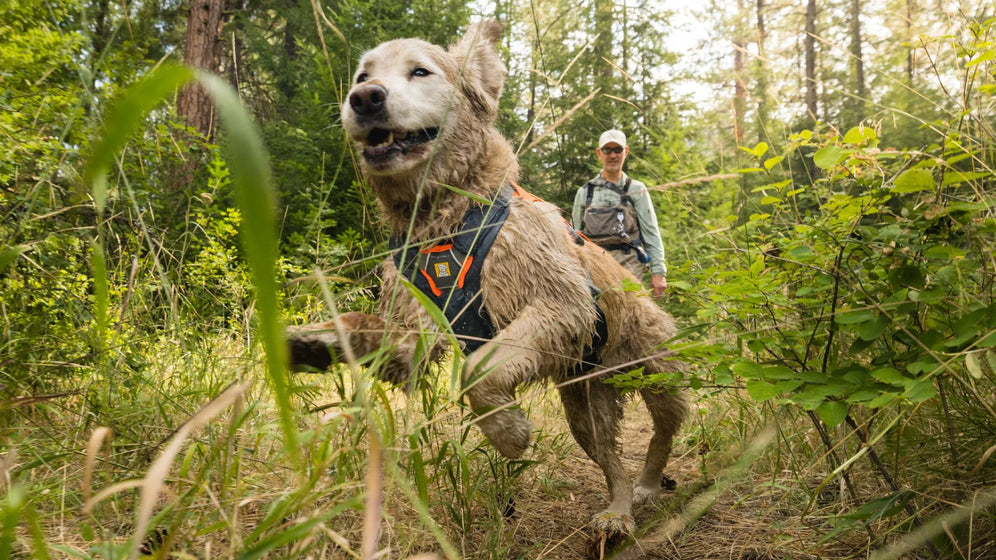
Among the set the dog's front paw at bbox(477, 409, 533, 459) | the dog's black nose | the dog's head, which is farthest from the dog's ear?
the dog's front paw at bbox(477, 409, 533, 459)

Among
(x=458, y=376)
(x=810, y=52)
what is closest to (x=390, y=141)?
(x=458, y=376)

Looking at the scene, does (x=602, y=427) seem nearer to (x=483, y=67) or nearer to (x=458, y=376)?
(x=458, y=376)

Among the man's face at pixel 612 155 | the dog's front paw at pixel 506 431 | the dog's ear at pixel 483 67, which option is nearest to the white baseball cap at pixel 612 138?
the man's face at pixel 612 155

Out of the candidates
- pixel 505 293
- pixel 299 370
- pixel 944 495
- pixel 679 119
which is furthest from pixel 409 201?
pixel 679 119

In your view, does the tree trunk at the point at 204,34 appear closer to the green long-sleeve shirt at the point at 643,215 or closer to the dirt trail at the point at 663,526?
the green long-sleeve shirt at the point at 643,215

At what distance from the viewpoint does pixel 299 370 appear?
2053 mm

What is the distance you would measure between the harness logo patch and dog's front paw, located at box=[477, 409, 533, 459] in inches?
24.5

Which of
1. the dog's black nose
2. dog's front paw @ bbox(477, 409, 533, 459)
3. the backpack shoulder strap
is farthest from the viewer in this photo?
the backpack shoulder strap

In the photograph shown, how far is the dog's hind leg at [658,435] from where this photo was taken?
9.65 feet

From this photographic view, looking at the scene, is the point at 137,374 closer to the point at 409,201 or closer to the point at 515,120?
the point at 409,201

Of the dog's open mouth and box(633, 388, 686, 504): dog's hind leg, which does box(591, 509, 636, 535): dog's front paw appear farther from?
the dog's open mouth

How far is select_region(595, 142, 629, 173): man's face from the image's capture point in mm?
5621

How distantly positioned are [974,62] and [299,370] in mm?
2196

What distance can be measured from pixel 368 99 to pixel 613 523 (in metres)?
2.04
